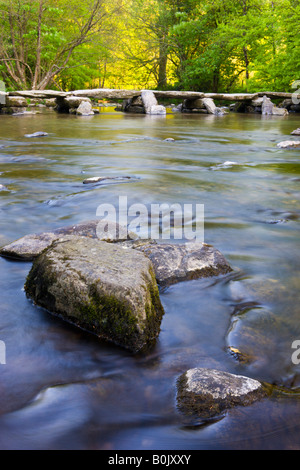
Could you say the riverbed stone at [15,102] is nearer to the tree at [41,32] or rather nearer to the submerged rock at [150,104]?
the tree at [41,32]

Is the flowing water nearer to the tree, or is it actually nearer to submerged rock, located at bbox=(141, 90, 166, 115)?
submerged rock, located at bbox=(141, 90, 166, 115)

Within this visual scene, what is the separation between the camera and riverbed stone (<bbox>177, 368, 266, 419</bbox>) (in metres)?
1.48

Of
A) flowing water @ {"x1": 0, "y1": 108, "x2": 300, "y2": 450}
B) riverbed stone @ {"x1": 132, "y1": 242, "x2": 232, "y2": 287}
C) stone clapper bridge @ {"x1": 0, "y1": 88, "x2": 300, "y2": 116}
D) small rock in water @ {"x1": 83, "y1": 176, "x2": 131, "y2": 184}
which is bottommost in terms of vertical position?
flowing water @ {"x1": 0, "y1": 108, "x2": 300, "y2": 450}

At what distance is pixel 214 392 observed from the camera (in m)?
1.50

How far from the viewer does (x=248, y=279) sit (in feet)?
8.37

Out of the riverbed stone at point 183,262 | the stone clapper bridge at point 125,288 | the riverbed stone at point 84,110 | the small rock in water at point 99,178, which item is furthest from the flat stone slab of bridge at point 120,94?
the riverbed stone at point 183,262

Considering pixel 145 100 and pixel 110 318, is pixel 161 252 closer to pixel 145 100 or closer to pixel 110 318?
pixel 110 318

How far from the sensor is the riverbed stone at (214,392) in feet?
4.86

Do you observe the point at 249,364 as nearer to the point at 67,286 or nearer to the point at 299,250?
the point at 67,286

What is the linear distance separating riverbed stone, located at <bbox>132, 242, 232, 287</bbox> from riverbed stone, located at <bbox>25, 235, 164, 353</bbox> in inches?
10.8

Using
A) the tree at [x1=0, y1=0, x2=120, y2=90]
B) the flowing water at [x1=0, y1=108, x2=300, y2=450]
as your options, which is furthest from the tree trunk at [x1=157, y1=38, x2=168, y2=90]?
the flowing water at [x1=0, y1=108, x2=300, y2=450]

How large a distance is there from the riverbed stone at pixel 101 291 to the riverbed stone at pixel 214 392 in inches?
14.7
